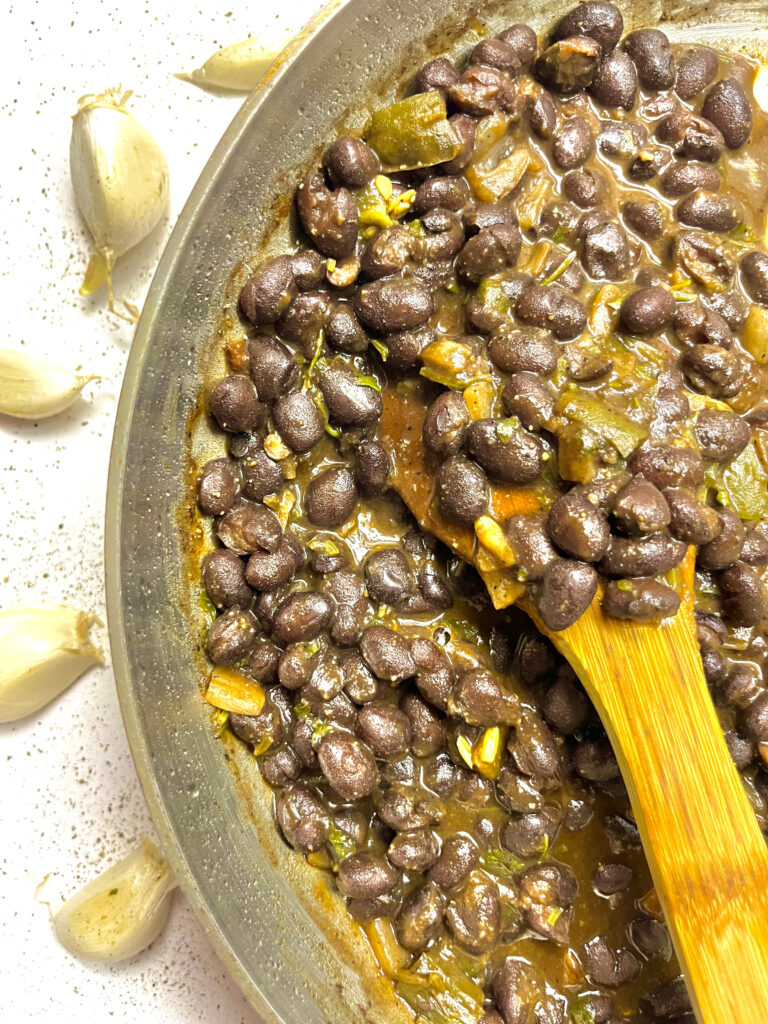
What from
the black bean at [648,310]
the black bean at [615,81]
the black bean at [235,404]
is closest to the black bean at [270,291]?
the black bean at [235,404]

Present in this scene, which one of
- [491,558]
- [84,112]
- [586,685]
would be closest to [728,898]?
[586,685]

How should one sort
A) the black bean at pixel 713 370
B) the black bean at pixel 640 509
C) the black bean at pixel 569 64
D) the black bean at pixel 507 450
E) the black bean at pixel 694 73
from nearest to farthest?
the black bean at pixel 640 509, the black bean at pixel 507 450, the black bean at pixel 713 370, the black bean at pixel 569 64, the black bean at pixel 694 73

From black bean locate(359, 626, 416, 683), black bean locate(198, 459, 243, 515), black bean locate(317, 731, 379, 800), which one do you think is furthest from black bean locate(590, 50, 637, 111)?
black bean locate(317, 731, 379, 800)

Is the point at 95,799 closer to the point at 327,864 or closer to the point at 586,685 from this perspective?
the point at 327,864

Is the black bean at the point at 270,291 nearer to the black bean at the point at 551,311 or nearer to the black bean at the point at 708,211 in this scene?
the black bean at the point at 551,311

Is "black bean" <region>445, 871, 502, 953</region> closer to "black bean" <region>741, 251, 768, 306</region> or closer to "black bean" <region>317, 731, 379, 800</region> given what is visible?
"black bean" <region>317, 731, 379, 800</region>
